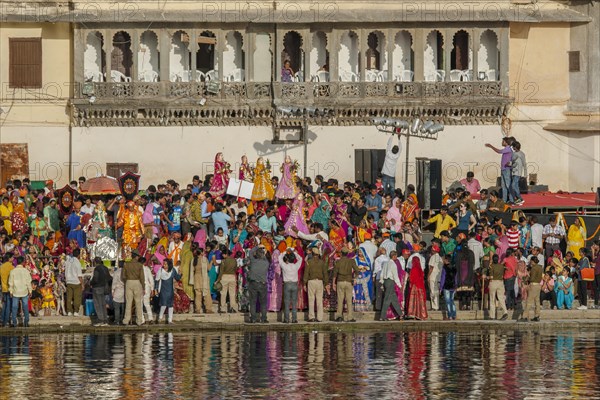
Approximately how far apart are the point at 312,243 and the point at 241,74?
1342 cm

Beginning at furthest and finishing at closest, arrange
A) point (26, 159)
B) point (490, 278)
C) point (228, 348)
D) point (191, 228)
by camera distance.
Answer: point (26, 159), point (191, 228), point (490, 278), point (228, 348)

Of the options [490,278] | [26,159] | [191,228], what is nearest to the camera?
[490,278]

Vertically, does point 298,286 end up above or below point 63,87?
below

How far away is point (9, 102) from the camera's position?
61031mm

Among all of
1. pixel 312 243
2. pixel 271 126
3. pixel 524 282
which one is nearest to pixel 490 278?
pixel 524 282

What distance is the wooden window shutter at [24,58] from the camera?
6091cm

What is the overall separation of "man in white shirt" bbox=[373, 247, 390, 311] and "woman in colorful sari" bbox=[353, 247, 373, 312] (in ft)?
0.57

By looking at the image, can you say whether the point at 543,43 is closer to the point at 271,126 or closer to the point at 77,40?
the point at 271,126

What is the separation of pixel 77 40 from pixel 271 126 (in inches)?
216

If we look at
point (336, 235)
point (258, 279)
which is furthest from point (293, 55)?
point (258, 279)

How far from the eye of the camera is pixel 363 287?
48.0 m

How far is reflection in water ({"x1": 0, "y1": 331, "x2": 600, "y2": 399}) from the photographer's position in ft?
127

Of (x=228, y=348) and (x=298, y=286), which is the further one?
(x=298, y=286)

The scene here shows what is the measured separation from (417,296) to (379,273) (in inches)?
37.5
